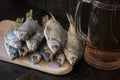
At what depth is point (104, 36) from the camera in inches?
27.6

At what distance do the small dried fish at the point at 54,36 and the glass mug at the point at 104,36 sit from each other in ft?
0.23

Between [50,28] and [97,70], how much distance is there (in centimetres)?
18

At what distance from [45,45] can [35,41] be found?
0.10 ft

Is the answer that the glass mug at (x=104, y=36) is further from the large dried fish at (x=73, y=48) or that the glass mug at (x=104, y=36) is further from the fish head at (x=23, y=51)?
the fish head at (x=23, y=51)

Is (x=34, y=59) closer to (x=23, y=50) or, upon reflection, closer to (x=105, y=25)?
(x=23, y=50)

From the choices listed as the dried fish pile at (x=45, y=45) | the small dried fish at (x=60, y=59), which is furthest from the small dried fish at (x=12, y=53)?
the small dried fish at (x=60, y=59)

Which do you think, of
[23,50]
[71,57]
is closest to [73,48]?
[71,57]

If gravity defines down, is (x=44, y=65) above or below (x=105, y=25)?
below

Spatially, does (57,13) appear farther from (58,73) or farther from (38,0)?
(58,73)

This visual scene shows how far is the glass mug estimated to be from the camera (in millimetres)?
683

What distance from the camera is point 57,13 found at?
3.43 ft

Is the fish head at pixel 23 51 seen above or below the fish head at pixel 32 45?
below

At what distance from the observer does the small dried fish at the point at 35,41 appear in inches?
28.2

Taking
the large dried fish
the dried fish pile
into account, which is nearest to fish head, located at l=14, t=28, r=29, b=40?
the dried fish pile
